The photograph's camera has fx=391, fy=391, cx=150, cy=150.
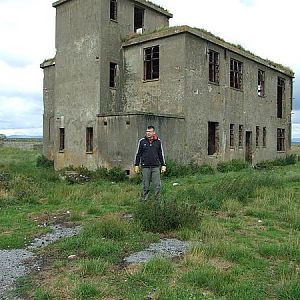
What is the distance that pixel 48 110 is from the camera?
2680 centimetres

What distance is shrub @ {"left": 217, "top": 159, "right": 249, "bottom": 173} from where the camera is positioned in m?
21.5

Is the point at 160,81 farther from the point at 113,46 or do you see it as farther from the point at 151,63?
Answer: the point at 113,46

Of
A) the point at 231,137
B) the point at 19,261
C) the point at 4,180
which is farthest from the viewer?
the point at 231,137

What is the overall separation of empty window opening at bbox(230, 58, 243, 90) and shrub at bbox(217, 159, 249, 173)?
4.56 m

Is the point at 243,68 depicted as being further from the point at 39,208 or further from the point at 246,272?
the point at 246,272

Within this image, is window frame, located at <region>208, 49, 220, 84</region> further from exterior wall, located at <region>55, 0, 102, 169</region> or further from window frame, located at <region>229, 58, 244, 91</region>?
exterior wall, located at <region>55, 0, 102, 169</region>

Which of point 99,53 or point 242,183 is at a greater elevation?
point 99,53

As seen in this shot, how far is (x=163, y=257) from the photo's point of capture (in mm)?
6410

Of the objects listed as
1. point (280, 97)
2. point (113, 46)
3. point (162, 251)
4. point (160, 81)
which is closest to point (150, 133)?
point (162, 251)

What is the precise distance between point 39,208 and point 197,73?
38.5ft

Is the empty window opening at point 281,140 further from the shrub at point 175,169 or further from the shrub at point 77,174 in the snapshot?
the shrub at point 77,174

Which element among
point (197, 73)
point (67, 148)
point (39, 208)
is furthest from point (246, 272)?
point (67, 148)

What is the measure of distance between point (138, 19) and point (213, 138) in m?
8.44

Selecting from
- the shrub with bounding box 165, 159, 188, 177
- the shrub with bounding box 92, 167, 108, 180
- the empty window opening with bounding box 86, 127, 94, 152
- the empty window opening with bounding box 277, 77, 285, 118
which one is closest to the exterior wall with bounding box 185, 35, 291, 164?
the empty window opening with bounding box 277, 77, 285, 118
